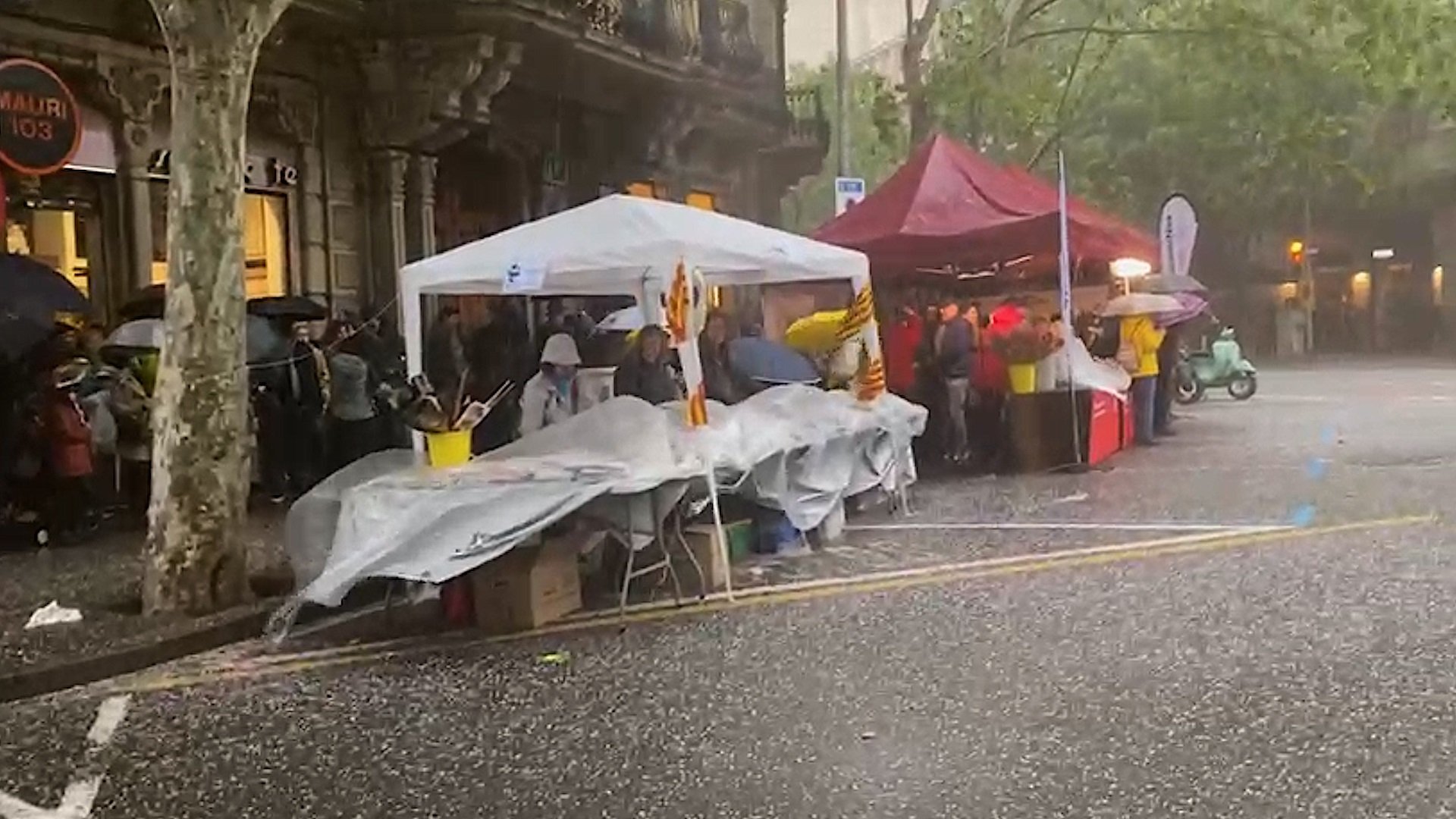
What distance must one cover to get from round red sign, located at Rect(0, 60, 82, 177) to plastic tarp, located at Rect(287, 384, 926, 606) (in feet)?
18.6

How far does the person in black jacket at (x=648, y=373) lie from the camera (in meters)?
11.5

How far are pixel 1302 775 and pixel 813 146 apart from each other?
24.6 m

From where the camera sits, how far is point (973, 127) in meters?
28.1

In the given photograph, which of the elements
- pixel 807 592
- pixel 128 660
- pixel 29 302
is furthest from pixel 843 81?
pixel 128 660

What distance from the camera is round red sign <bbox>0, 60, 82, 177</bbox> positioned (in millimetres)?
13172

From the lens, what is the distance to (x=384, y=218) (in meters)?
17.8

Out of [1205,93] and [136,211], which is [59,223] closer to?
[136,211]

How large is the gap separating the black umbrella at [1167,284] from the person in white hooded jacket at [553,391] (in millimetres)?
9510

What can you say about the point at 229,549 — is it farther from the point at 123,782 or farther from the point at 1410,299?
the point at 1410,299

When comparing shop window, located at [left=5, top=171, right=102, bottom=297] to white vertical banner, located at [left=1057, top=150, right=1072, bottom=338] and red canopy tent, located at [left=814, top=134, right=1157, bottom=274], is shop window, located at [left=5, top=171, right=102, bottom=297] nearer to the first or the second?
red canopy tent, located at [left=814, top=134, right=1157, bottom=274]

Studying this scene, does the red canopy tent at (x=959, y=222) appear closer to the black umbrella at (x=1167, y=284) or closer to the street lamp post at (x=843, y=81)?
the black umbrella at (x=1167, y=284)

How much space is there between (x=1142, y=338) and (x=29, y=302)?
1102 cm

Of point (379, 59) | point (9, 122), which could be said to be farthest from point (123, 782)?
point (379, 59)

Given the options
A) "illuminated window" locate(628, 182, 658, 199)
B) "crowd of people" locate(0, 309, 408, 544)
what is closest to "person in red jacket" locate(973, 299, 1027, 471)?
"crowd of people" locate(0, 309, 408, 544)
